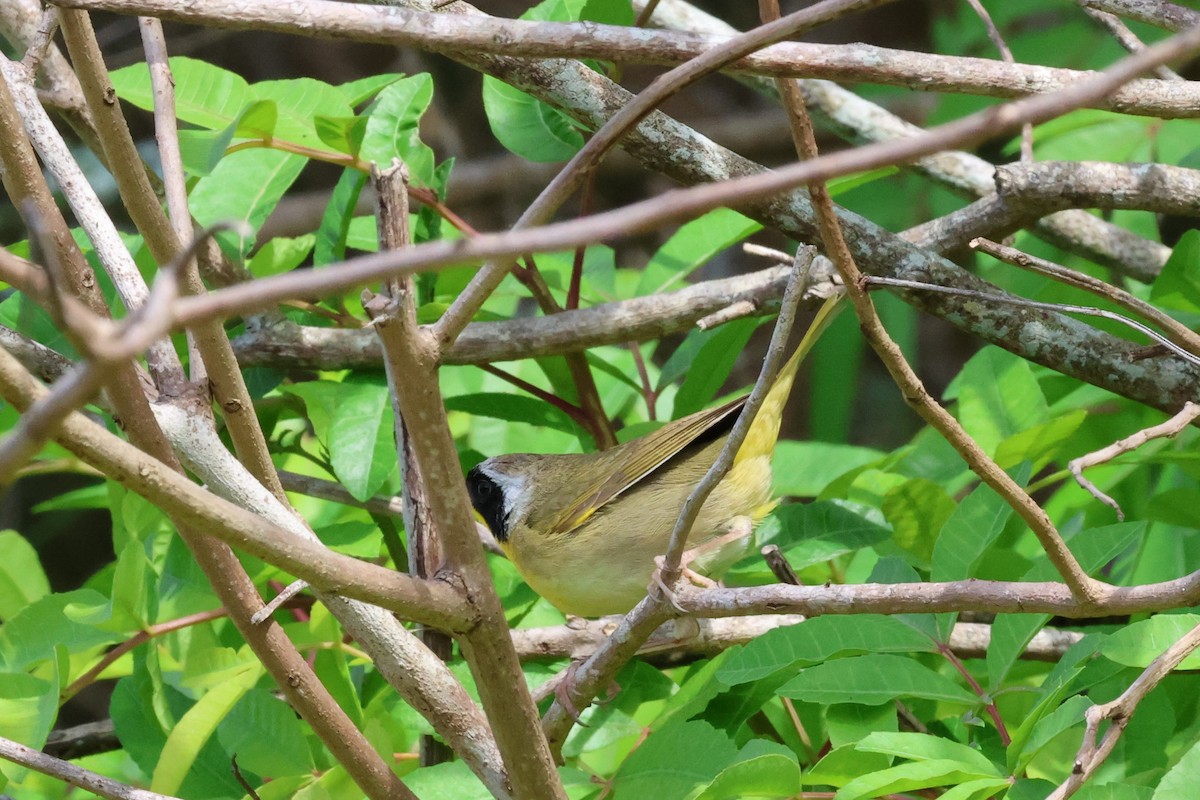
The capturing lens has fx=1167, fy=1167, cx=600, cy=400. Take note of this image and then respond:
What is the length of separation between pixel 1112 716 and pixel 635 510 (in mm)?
1491

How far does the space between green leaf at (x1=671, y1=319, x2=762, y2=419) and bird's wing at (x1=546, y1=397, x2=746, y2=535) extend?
0.09 m

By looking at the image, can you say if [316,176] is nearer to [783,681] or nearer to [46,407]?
[783,681]

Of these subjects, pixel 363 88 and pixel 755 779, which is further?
pixel 363 88

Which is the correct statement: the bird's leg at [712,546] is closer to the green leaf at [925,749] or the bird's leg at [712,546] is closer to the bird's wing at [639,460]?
the bird's wing at [639,460]

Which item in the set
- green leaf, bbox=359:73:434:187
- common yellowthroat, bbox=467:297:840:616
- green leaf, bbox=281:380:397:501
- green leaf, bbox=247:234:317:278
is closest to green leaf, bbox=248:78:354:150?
green leaf, bbox=359:73:434:187

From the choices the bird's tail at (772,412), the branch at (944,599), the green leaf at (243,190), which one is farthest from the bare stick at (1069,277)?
the green leaf at (243,190)

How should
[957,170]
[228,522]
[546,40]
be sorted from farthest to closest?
[957,170]
[546,40]
[228,522]

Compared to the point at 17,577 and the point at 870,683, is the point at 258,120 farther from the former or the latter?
the point at 870,683

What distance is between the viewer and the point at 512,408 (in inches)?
100

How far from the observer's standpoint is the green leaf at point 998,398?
2.27 meters

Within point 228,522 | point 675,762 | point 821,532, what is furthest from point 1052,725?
point 228,522

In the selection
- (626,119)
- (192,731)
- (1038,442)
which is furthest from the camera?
(1038,442)

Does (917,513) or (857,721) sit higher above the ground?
(917,513)

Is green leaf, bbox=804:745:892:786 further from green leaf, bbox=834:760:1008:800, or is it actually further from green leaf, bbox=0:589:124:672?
green leaf, bbox=0:589:124:672
